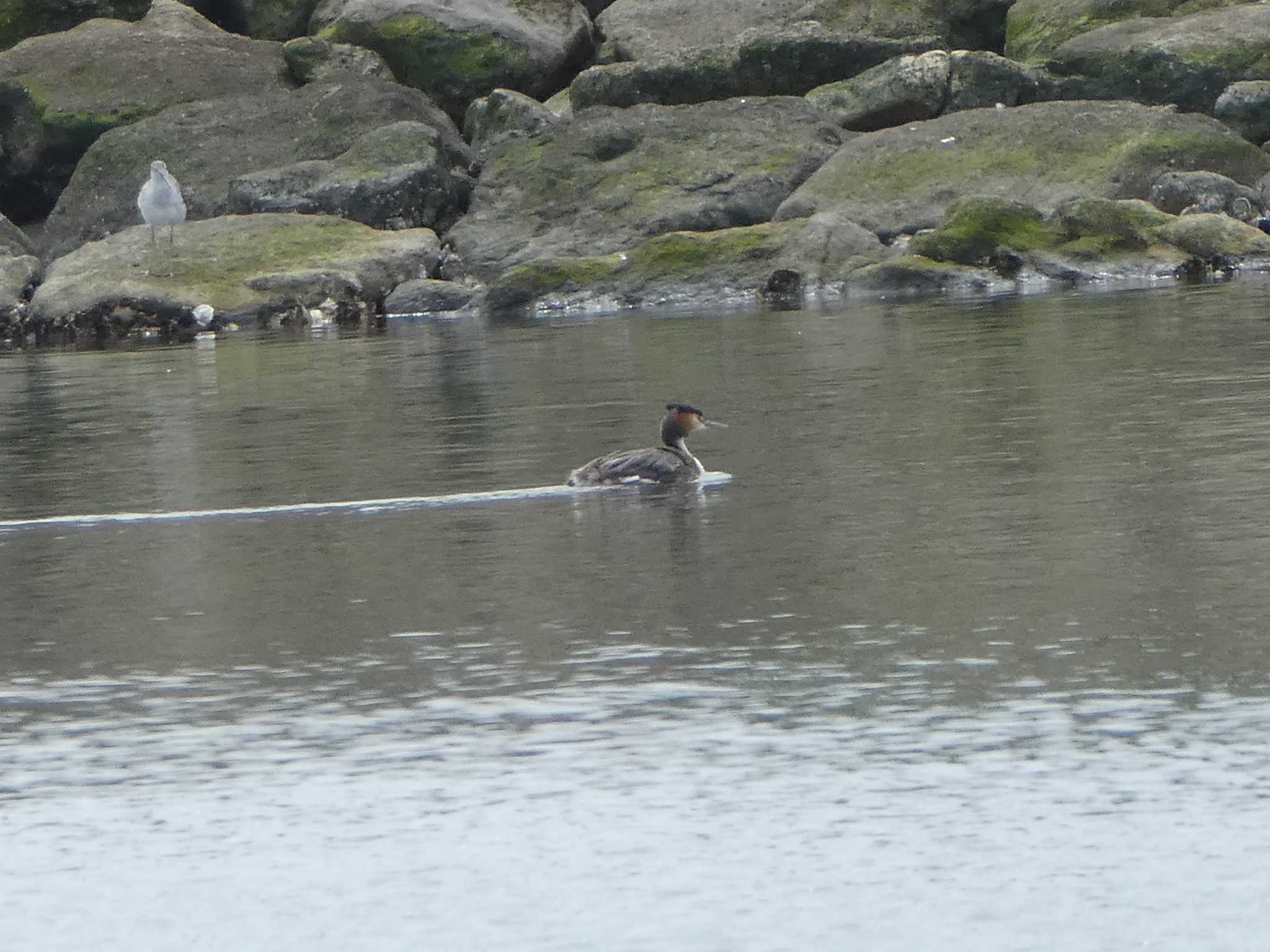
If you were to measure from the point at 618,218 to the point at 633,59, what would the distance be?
11.6 meters

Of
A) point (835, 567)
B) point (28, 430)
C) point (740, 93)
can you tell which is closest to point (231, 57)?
point (740, 93)

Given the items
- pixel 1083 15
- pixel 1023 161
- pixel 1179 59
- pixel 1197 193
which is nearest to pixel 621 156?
pixel 1023 161

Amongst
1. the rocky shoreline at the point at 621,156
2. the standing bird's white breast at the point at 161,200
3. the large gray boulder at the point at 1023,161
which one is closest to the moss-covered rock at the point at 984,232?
the rocky shoreline at the point at 621,156

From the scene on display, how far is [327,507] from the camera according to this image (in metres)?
13.9

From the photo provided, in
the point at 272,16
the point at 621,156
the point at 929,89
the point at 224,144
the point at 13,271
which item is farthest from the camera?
the point at 272,16

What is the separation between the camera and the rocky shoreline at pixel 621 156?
1415 inches

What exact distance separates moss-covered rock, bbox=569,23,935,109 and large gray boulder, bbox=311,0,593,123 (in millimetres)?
4034

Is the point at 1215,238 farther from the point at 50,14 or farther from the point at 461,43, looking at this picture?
the point at 50,14

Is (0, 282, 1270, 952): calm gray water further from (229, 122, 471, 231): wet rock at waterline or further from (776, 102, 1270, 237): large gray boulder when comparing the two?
(229, 122, 471, 231): wet rock at waterline

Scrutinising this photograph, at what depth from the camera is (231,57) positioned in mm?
52062

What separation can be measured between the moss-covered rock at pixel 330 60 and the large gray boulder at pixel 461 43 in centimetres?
64

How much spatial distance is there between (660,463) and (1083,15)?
117ft

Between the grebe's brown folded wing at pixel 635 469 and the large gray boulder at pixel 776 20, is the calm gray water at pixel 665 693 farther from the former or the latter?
the large gray boulder at pixel 776 20

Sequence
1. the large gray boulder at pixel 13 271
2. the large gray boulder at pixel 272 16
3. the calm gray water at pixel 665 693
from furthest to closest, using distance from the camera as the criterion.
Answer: the large gray boulder at pixel 272 16
the large gray boulder at pixel 13 271
the calm gray water at pixel 665 693
